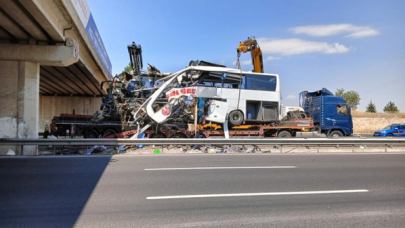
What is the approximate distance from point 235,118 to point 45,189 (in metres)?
10.3

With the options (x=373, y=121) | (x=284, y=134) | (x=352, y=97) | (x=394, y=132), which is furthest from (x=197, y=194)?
(x=352, y=97)

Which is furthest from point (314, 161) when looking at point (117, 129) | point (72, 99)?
point (72, 99)

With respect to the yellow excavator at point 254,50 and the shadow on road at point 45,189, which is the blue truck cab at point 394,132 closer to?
the yellow excavator at point 254,50

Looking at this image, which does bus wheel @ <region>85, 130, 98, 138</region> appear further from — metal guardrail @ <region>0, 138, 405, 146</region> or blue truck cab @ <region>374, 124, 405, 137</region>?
blue truck cab @ <region>374, 124, 405, 137</region>

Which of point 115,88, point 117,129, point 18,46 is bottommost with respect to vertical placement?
point 117,129

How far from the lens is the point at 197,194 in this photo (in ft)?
19.3

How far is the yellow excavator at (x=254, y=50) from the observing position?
18.6 m

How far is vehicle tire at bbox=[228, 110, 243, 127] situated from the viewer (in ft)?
49.2

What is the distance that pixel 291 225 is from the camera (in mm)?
4492

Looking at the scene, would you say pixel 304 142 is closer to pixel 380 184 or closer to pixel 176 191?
pixel 380 184

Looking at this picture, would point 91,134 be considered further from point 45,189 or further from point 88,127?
point 45,189

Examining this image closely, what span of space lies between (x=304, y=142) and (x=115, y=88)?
33.8 feet

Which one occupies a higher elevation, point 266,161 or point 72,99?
point 72,99

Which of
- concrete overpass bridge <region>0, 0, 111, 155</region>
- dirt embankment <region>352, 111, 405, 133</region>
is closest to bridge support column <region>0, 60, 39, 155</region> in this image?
concrete overpass bridge <region>0, 0, 111, 155</region>
